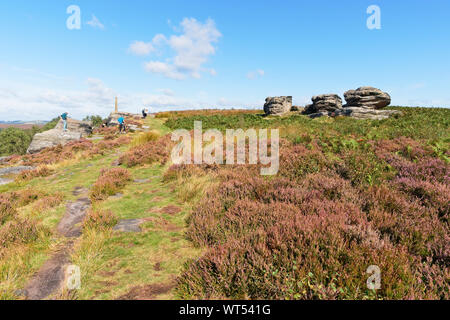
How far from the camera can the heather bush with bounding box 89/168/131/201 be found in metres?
6.44

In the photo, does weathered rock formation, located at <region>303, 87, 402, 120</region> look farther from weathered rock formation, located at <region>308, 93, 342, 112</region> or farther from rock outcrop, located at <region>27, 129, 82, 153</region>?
rock outcrop, located at <region>27, 129, 82, 153</region>

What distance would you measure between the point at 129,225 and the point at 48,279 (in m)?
1.74

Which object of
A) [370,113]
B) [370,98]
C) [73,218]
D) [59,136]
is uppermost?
[370,98]

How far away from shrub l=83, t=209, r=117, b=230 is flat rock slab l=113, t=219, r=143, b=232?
147 mm

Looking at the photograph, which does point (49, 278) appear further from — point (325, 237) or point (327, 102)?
point (327, 102)

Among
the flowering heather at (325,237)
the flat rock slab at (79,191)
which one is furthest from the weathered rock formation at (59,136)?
the flowering heather at (325,237)

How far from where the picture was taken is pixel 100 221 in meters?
4.52

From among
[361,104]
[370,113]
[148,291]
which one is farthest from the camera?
[361,104]

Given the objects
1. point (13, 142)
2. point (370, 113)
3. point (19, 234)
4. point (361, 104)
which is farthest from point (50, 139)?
point (13, 142)

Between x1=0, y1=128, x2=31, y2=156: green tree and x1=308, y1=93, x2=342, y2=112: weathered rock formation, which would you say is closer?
x1=308, y1=93, x2=342, y2=112: weathered rock formation

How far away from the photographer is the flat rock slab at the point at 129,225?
4539mm

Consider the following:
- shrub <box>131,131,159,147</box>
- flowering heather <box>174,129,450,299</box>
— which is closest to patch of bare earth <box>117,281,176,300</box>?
flowering heather <box>174,129,450,299</box>
